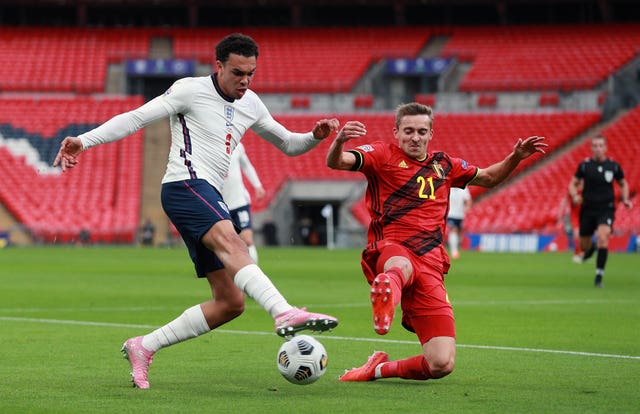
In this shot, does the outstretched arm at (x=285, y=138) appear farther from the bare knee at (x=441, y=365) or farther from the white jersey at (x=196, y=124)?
the bare knee at (x=441, y=365)

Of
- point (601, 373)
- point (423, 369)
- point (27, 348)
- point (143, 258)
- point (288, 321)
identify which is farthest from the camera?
point (143, 258)

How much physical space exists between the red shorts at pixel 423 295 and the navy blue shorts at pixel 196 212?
1.05 m

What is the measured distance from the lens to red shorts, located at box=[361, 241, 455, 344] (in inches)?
293

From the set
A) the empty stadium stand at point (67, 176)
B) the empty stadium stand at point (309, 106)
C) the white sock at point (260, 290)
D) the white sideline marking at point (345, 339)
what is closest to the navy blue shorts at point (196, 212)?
the white sock at point (260, 290)

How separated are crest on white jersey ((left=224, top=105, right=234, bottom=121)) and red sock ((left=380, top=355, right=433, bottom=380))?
1923mm

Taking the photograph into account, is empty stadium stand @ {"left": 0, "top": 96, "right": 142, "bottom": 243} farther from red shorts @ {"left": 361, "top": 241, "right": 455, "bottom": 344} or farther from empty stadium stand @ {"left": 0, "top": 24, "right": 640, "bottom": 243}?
red shorts @ {"left": 361, "top": 241, "right": 455, "bottom": 344}

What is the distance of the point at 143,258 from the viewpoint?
96.5 ft

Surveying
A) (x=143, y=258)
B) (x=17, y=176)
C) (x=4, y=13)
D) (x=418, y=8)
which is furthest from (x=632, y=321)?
(x=4, y=13)

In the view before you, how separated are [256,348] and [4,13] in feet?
159

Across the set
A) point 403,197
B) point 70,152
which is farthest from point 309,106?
point 70,152

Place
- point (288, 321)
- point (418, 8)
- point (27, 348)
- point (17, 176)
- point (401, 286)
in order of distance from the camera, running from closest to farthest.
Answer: point (288, 321)
point (401, 286)
point (27, 348)
point (17, 176)
point (418, 8)

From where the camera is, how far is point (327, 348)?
31.8 ft

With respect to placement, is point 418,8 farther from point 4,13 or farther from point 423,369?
point 423,369

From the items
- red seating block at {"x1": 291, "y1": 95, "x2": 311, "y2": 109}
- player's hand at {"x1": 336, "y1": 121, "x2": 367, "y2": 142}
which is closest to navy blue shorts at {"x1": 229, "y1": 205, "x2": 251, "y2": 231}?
player's hand at {"x1": 336, "y1": 121, "x2": 367, "y2": 142}
